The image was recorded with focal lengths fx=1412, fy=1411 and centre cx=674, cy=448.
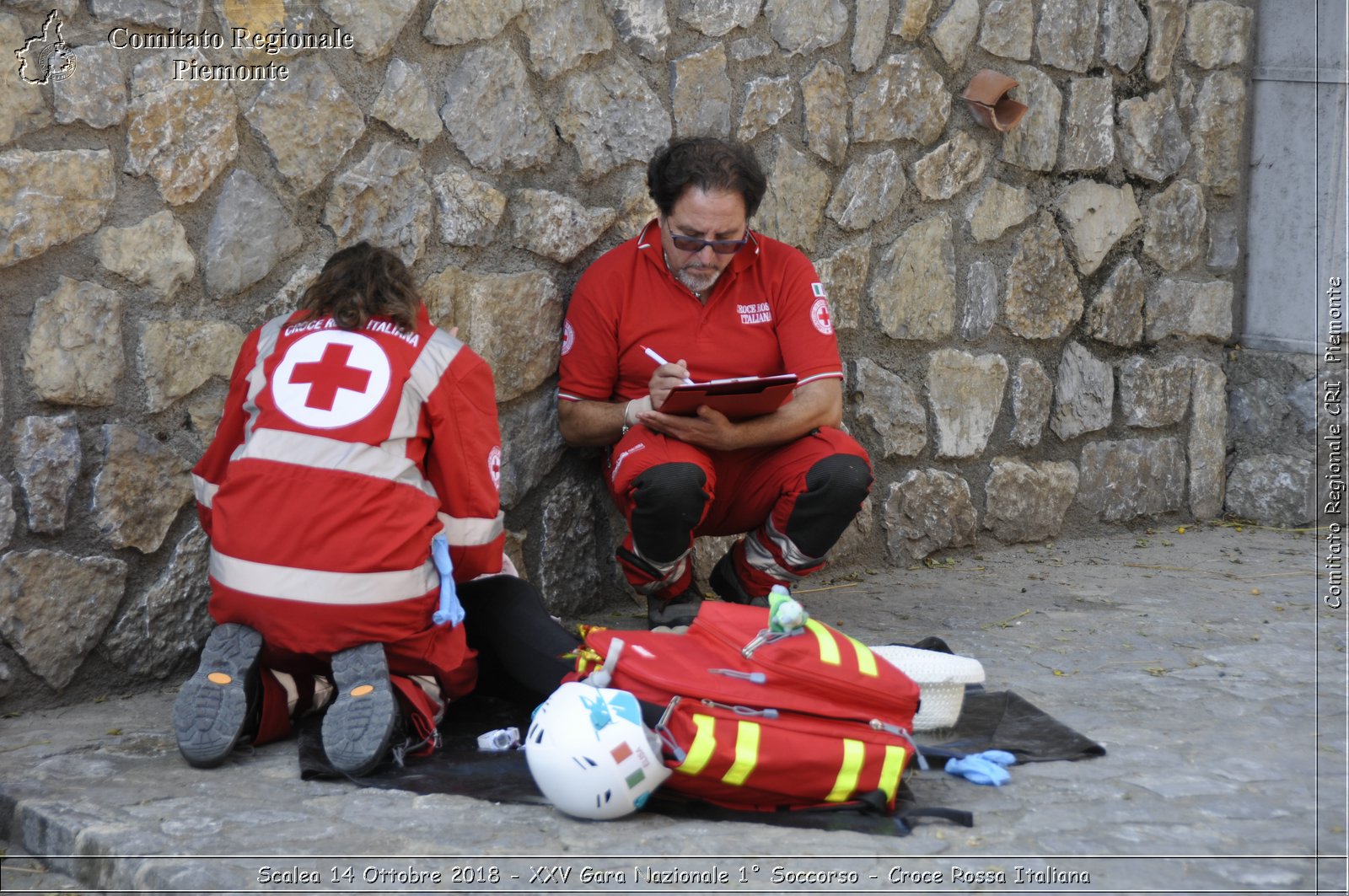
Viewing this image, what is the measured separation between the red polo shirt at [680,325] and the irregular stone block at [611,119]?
0.71 ft

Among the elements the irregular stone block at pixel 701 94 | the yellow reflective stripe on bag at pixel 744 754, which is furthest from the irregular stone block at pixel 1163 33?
the yellow reflective stripe on bag at pixel 744 754

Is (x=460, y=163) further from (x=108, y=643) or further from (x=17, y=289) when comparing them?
A: (x=108, y=643)

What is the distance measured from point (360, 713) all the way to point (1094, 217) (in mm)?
3132

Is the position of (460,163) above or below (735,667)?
above

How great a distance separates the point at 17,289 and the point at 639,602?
5.77 ft

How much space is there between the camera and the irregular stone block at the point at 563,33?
3.38 metres

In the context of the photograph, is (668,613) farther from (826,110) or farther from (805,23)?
(805,23)

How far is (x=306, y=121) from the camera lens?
120 inches

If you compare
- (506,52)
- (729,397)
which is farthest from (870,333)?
(506,52)

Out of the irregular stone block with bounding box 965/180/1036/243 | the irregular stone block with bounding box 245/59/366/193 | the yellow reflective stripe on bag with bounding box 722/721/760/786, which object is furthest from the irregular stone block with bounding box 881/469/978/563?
the yellow reflective stripe on bag with bounding box 722/721/760/786

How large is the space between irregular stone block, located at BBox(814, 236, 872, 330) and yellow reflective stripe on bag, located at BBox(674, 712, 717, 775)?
1.98 metres

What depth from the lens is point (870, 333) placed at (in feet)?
13.6

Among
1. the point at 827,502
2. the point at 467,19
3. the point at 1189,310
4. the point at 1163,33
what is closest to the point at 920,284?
the point at 827,502

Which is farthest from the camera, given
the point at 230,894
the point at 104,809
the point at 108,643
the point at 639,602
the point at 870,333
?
the point at 870,333
